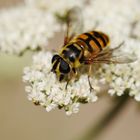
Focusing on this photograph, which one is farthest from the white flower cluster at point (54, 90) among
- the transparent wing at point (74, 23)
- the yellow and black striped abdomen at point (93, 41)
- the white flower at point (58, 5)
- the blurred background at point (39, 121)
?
the blurred background at point (39, 121)

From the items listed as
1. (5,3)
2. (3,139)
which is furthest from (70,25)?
(5,3)

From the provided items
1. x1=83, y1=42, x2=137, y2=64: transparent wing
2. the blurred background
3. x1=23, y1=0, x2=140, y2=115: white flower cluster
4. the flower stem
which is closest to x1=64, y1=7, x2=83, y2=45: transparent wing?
x1=23, y1=0, x2=140, y2=115: white flower cluster

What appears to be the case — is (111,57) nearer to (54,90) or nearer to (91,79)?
(91,79)

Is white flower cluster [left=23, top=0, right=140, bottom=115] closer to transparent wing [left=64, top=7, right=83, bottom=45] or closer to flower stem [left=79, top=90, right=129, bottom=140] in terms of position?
transparent wing [left=64, top=7, right=83, bottom=45]

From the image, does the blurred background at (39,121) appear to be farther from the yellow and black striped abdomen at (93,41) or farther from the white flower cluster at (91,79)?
the yellow and black striped abdomen at (93,41)

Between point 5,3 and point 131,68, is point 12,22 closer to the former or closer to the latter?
point 131,68

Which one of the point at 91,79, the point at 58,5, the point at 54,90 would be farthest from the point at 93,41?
the point at 58,5
